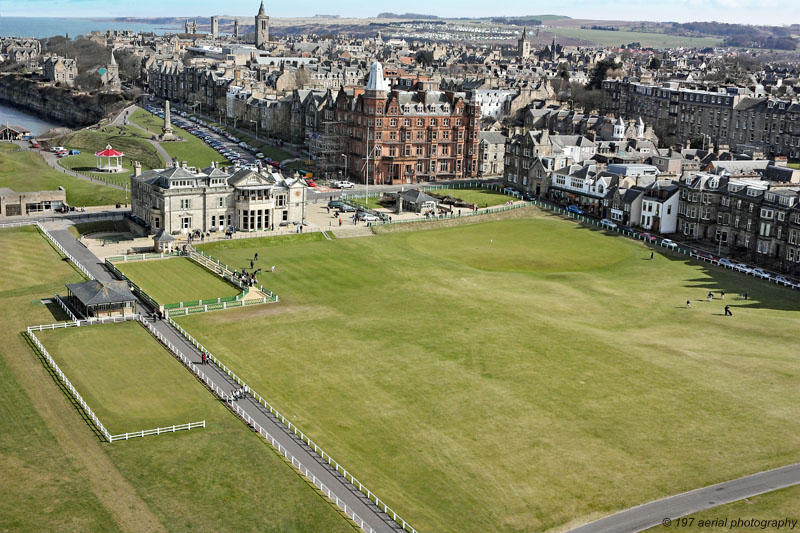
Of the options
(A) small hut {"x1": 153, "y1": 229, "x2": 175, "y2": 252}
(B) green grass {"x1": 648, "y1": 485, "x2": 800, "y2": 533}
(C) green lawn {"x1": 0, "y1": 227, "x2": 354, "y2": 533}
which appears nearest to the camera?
(C) green lawn {"x1": 0, "y1": 227, "x2": 354, "y2": 533}

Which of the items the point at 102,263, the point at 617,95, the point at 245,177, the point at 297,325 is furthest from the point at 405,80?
the point at 297,325

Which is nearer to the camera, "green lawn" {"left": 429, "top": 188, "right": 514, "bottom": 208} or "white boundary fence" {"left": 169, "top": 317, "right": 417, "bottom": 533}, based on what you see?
"white boundary fence" {"left": 169, "top": 317, "right": 417, "bottom": 533}

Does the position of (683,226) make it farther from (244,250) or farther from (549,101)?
(549,101)

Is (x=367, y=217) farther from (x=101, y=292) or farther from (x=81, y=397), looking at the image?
(x=81, y=397)

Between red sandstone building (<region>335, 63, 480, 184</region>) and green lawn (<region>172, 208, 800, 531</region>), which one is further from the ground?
red sandstone building (<region>335, 63, 480, 184</region>)

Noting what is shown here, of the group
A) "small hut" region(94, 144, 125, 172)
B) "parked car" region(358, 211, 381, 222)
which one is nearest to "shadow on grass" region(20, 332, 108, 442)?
"parked car" region(358, 211, 381, 222)

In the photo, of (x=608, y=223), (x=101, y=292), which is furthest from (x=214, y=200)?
(x=608, y=223)

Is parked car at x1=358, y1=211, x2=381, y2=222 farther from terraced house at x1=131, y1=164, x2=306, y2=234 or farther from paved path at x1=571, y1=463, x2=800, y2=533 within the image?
paved path at x1=571, y1=463, x2=800, y2=533
